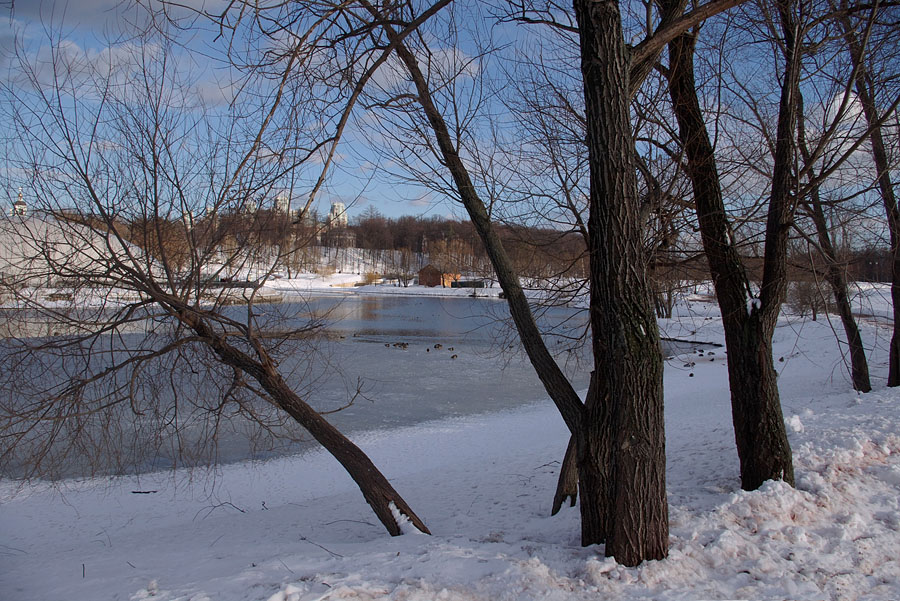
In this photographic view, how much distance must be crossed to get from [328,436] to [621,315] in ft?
9.43

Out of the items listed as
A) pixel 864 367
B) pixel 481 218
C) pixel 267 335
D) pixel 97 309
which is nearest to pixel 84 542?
pixel 97 309

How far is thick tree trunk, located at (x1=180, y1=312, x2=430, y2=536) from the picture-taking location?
5.02 meters

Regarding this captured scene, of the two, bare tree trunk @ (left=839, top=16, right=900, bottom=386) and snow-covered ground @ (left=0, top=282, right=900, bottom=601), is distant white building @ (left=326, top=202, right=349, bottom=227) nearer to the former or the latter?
snow-covered ground @ (left=0, top=282, right=900, bottom=601)

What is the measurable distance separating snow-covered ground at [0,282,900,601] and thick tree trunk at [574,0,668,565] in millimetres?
312

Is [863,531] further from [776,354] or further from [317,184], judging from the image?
[776,354]

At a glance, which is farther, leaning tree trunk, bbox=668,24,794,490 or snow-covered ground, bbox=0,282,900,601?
leaning tree trunk, bbox=668,24,794,490

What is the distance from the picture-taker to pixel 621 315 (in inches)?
139

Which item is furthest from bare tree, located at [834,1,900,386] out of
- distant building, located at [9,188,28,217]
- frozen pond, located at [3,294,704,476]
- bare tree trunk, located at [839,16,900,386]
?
distant building, located at [9,188,28,217]

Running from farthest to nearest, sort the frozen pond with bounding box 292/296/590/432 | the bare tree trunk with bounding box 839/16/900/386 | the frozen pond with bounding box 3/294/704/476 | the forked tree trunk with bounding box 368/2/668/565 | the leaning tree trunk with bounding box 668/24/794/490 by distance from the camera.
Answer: the frozen pond with bounding box 292/296/590/432
the frozen pond with bounding box 3/294/704/476
the bare tree trunk with bounding box 839/16/900/386
the leaning tree trunk with bounding box 668/24/794/490
the forked tree trunk with bounding box 368/2/668/565

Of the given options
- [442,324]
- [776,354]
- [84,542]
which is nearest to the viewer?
[84,542]

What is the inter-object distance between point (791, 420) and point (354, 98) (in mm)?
5765

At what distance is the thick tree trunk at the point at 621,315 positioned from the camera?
11.4 ft

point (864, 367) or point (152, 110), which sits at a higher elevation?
point (152, 110)

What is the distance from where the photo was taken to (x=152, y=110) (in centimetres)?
506
